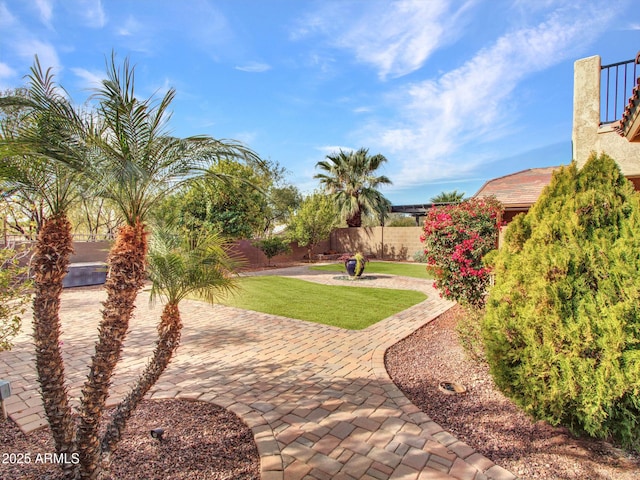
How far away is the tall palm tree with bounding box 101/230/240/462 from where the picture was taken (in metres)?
2.47

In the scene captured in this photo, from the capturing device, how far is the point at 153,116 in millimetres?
2256

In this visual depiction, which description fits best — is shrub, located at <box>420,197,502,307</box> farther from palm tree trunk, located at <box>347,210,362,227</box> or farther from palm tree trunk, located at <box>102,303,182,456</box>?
palm tree trunk, located at <box>347,210,362,227</box>

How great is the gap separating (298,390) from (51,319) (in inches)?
104

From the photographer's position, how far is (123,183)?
201 cm

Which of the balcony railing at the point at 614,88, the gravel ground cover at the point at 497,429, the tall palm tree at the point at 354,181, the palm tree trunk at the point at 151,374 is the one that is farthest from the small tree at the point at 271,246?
the palm tree trunk at the point at 151,374

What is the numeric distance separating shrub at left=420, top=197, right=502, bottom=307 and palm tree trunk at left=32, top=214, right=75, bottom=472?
610cm

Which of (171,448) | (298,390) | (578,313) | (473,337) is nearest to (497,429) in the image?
(578,313)

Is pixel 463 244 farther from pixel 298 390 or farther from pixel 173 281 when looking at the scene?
pixel 173 281

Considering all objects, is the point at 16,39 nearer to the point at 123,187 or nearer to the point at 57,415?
the point at 123,187

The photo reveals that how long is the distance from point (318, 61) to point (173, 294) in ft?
28.4

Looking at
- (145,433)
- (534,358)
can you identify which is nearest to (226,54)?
(145,433)

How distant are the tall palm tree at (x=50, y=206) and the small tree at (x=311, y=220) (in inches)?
679

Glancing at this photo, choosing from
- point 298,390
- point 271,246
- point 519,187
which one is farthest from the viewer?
point 271,246

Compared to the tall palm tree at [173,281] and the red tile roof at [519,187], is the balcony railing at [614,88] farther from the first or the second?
the tall palm tree at [173,281]
